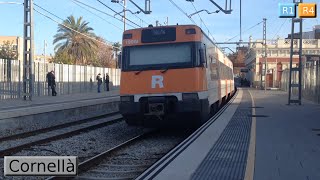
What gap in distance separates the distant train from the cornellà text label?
8913mm

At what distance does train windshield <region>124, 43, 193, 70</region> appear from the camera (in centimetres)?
1348

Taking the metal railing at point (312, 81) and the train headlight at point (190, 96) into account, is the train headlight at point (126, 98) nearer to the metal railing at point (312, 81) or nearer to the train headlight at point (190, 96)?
the train headlight at point (190, 96)

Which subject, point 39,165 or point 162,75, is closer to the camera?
point 39,165

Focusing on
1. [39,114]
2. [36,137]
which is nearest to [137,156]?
[36,137]

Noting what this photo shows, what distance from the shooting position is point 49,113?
19594 mm

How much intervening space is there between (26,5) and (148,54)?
Answer: 1399cm

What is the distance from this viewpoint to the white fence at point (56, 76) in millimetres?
26734

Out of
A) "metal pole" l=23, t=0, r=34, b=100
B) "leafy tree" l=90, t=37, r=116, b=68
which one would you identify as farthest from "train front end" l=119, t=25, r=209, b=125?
"leafy tree" l=90, t=37, r=116, b=68

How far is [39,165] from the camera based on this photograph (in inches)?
161

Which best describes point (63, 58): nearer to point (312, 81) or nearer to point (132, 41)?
point (312, 81)

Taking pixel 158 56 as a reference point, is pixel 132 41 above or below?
above

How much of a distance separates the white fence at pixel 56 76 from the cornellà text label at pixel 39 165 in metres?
23.0

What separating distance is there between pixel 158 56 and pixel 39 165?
32.1 feet

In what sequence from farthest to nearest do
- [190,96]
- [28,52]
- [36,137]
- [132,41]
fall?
[28,52], [36,137], [132,41], [190,96]
